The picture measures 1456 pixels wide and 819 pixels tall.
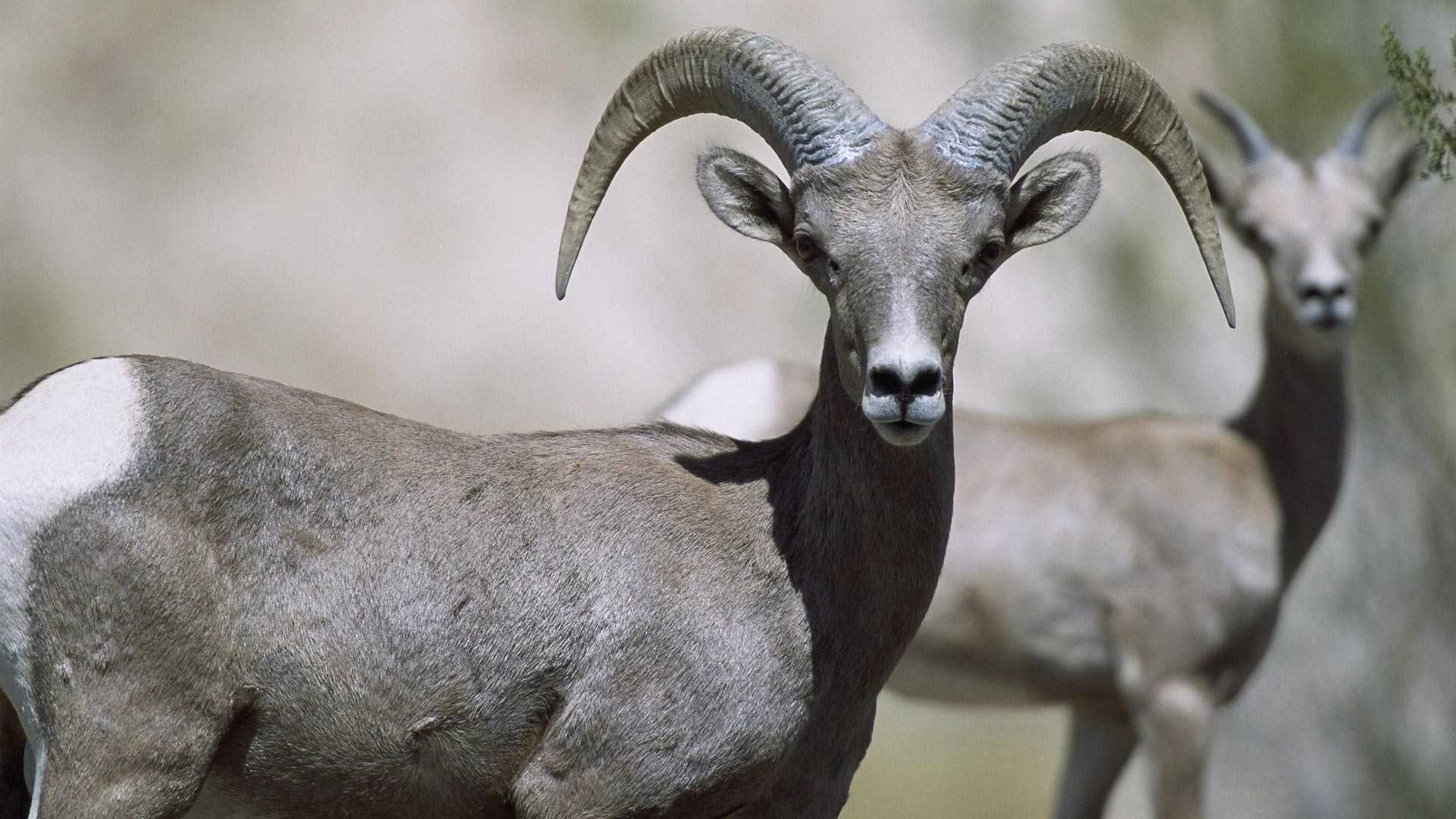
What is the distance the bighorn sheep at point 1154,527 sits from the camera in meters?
8.29

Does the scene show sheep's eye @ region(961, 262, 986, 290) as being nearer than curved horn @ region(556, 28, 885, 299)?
Yes

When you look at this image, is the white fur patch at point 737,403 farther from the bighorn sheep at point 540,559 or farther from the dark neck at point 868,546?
the dark neck at point 868,546

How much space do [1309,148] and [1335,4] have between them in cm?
137

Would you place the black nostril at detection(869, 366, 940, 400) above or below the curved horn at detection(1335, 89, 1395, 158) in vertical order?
below

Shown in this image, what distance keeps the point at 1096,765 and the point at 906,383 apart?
18.4ft

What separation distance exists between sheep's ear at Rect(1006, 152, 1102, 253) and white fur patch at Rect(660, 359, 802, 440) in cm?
358

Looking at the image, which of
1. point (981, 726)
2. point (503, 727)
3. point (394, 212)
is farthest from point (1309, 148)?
point (503, 727)

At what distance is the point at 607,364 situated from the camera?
13.9 metres

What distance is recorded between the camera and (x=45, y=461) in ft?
12.3

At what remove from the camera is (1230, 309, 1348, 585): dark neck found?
862cm

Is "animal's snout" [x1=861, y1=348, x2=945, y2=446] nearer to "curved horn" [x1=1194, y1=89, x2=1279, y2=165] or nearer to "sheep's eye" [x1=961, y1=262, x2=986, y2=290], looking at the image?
"sheep's eye" [x1=961, y1=262, x2=986, y2=290]

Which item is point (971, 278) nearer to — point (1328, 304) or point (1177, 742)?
point (1177, 742)

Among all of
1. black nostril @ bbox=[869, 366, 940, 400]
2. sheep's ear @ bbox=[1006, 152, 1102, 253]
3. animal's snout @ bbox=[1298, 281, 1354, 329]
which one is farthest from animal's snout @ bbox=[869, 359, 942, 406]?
animal's snout @ bbox=[1298, 281, 1354, 329]

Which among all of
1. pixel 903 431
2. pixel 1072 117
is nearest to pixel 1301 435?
pixel 1072 117
